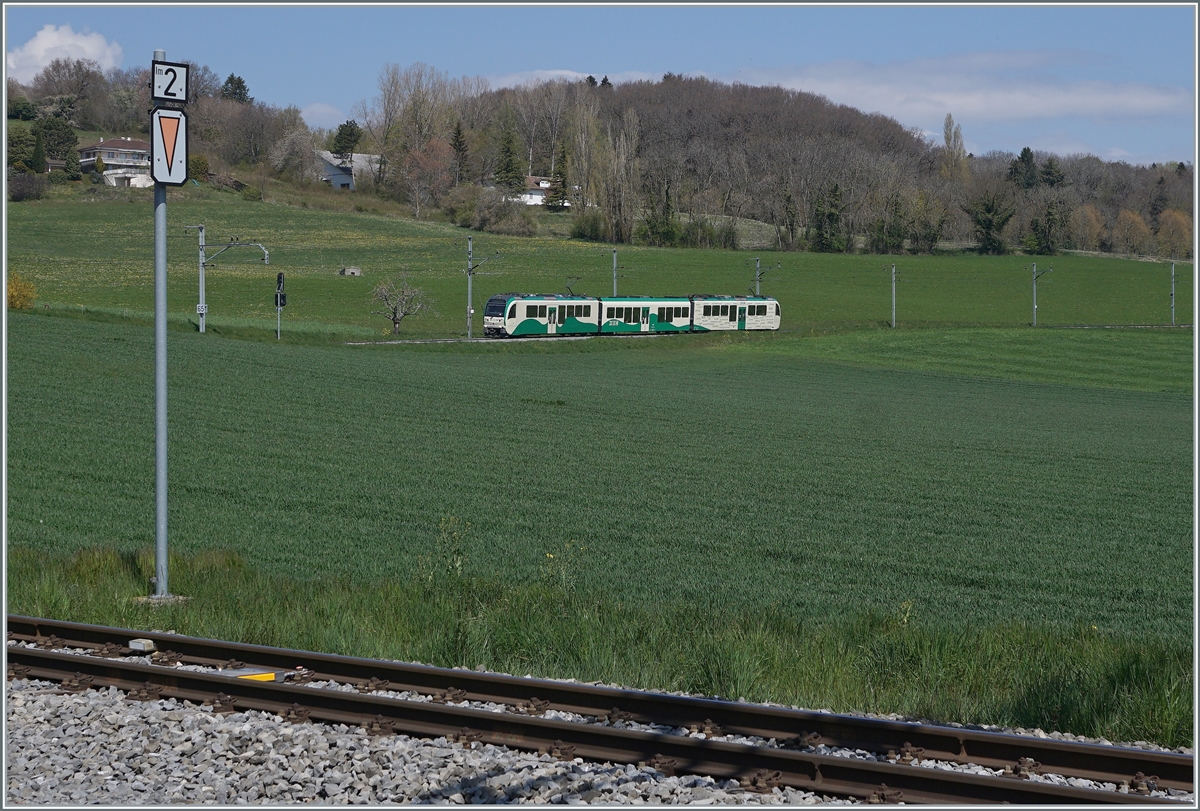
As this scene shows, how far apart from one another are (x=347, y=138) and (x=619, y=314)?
304ft

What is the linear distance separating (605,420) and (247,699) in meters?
26.5

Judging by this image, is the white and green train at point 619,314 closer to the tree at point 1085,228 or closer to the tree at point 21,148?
the tree at point 1085,228

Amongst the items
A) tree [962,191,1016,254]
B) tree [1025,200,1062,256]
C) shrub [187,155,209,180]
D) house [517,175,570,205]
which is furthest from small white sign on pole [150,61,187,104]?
tree [1025,200,1062,256]

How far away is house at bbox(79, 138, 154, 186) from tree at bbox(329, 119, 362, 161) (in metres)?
→ 24.7

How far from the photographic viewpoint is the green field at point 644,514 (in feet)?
28.6

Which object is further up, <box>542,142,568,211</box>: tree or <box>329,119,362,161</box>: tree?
<box>329,119,362,161</box>: tree

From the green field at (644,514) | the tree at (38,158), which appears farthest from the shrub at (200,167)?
the green field at (644,514)

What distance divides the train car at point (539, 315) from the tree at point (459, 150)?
78.0m

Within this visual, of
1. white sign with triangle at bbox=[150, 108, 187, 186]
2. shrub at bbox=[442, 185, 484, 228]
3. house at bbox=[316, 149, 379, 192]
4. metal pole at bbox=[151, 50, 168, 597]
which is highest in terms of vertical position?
house at bbox=[316, 149, 379, 192]

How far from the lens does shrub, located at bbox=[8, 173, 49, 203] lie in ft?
371

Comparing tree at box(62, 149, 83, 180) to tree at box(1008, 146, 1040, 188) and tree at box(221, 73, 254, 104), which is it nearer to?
tree at box(221, 73, 254, 104)

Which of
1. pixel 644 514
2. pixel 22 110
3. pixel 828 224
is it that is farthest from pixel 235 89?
pixel 644 514

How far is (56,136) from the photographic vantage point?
126938 millimetres

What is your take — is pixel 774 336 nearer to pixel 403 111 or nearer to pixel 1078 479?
pixel 1078 479
